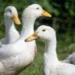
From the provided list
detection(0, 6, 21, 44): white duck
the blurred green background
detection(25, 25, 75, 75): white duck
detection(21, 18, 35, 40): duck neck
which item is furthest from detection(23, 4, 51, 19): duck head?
the blurred green background

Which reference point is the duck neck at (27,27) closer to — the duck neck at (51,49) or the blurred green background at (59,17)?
the duck neck at (51,49)

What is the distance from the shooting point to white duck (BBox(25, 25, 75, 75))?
6.36 metres

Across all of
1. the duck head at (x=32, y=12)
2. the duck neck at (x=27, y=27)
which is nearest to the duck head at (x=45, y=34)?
the duck neck at (x=27, y=27)

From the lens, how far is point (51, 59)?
21.4 ft

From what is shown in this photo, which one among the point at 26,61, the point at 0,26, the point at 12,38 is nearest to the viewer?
the point at 26,61

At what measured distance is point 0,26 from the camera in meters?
9.95

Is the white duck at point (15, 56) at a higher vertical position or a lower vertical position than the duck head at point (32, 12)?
lower

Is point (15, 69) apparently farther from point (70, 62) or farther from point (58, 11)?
point (58, 11)

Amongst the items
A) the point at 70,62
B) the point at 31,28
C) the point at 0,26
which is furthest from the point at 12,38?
the point at 0,26

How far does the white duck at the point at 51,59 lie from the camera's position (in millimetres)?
6363

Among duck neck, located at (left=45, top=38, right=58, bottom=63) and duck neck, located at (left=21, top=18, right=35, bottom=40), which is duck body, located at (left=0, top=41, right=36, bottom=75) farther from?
duck neck, located at (left=45, top=38, right=58, bottom=63)

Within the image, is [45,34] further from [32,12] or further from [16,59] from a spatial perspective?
[32,12]

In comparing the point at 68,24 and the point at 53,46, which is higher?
the point at 53,46

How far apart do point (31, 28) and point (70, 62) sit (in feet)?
2.41
